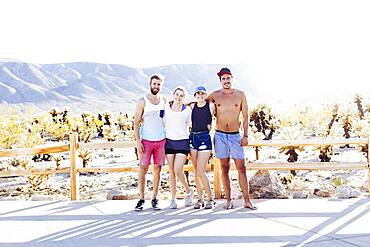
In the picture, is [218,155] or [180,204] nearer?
[218,155]

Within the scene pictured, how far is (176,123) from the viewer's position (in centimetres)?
689

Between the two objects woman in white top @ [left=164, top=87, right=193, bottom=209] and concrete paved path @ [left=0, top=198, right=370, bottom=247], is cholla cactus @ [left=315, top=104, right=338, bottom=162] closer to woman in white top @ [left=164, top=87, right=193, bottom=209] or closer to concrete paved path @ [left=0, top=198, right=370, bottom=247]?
concrete paved path @ [left=0, top=198, right=370, bottom=247]

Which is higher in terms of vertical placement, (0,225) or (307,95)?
(307,95)

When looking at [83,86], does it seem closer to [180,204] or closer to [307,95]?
[307,95]

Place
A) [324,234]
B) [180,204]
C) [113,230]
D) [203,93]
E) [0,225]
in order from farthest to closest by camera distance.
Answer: [180,204] < [203,93] < [0,225] < [113,230] < [324,234]

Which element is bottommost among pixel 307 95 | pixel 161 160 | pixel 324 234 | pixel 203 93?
pixel 324 234

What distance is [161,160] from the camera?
7023 millimetres

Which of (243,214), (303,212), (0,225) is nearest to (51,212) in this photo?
(0,225)

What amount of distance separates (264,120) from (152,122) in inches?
975

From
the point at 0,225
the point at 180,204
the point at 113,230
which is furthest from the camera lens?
the point at 180,204

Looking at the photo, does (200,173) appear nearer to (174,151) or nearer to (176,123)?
(174,151)

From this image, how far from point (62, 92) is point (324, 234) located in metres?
171

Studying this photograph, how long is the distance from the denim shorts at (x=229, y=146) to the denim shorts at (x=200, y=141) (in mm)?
147

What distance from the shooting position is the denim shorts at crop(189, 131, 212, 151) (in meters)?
6.90
